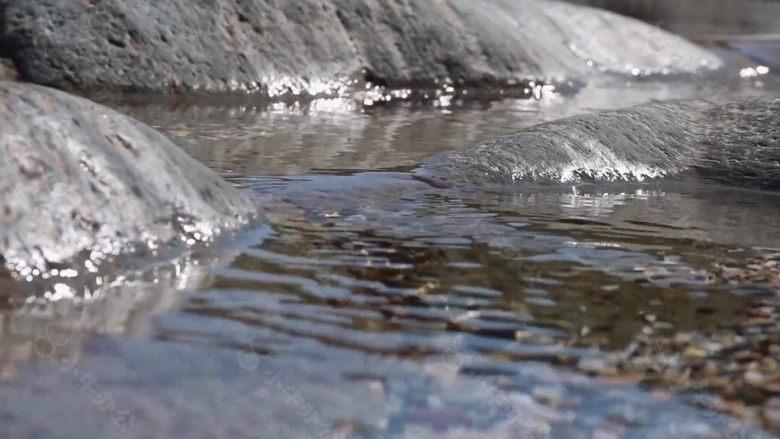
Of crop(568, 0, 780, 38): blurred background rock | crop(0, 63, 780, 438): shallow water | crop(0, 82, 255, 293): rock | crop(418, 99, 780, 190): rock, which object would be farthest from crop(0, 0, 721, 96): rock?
crop(568, 0, 780, 38): blurred background rock

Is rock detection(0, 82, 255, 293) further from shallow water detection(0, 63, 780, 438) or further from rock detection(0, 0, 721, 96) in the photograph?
rock detection(0, 0, 721, 96)

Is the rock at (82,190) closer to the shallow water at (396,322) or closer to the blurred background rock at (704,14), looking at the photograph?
the shallow water at (396,322)

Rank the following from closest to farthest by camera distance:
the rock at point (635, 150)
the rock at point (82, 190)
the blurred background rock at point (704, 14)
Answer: the rock at point (82, 190), the rock at point (635, 150), the blurred background rock at point (704, 14)

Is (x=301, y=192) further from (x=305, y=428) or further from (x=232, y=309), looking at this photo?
(x=305, y=428)

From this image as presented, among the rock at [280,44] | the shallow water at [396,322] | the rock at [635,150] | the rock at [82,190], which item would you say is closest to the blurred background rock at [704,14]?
the rock at [280,44]

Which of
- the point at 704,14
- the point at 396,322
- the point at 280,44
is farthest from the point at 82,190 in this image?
the point at 704,14

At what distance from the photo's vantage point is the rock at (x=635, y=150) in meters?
5.92

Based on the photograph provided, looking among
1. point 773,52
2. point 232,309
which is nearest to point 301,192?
point 232,309

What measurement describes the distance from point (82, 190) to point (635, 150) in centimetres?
363

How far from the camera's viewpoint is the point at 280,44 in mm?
10094

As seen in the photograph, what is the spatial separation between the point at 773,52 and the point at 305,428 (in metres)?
14.1

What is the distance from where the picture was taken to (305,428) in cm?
255

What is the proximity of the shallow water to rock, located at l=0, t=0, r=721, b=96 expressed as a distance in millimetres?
3948

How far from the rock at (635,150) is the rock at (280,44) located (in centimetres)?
405
